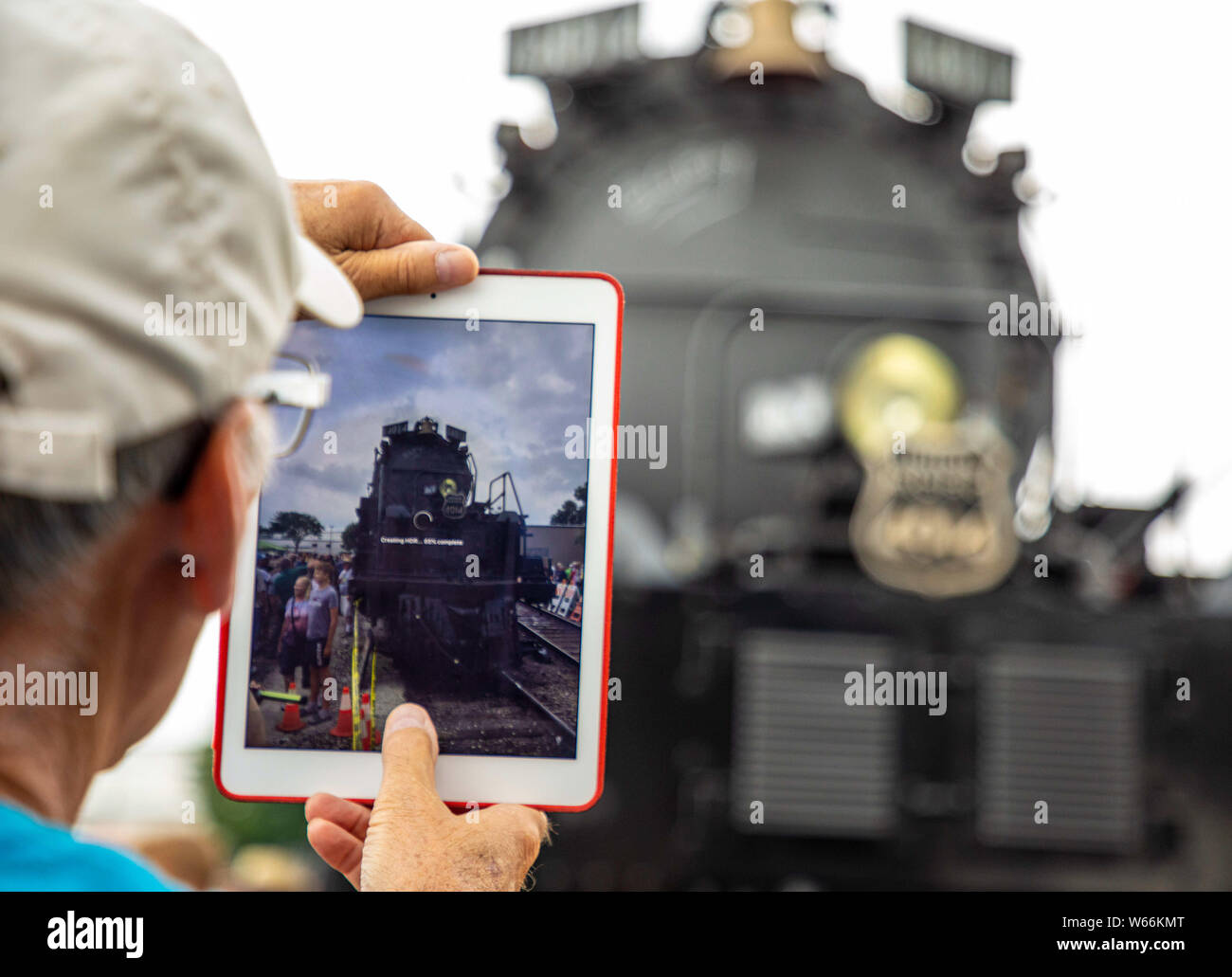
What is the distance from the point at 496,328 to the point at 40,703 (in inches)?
21.2

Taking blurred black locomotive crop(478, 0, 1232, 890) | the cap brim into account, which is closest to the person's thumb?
the cap brim

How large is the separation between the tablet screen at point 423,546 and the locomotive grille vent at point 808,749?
266 centimetres

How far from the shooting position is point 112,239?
0.52 m

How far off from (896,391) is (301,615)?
3340 mm

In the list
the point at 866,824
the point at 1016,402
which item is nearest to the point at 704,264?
the point at 1016,402

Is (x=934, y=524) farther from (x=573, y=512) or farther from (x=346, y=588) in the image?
(x=346, y=588)

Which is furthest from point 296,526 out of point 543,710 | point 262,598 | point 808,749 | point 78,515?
point 808,749

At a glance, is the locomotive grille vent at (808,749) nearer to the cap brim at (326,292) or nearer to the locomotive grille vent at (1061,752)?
the locomotive grille vent at (1061,752)

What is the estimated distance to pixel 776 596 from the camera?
3.59m

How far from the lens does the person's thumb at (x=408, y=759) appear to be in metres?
0.92

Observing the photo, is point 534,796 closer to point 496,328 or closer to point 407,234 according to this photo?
point 496,328

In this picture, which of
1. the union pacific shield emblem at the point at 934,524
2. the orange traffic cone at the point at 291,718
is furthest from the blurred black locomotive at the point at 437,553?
the union pacific shield emblem at the point at 934,524

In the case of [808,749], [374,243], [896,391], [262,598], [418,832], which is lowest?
[808,749]
